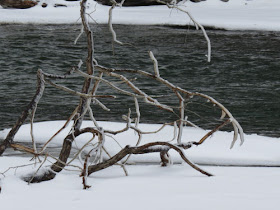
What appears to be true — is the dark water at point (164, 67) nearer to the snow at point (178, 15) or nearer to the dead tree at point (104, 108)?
the snow at point (178, 15)

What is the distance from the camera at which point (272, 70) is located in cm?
1173

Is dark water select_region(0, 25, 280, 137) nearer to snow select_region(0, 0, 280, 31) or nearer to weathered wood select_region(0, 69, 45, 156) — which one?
snow select_region(0, 0, 280, 31)

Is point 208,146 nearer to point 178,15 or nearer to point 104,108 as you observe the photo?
point 104,108

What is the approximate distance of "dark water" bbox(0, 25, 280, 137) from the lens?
8.49 meters

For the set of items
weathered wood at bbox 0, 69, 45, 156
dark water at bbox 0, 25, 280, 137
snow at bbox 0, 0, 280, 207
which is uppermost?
weathered wood at bbox 0, 69, 45, 156

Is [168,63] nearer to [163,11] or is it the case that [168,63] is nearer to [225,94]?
[225,94]

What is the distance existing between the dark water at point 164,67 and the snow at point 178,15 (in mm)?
718

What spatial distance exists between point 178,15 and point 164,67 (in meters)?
7.75

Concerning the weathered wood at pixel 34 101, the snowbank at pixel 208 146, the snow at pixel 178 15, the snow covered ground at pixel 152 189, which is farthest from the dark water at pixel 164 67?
the weathered wood at pixel 34 101

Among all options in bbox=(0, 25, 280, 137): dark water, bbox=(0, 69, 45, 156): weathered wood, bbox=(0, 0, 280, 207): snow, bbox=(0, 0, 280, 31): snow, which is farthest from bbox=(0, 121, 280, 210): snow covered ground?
bbox=(0, 0, 280, 31): snow

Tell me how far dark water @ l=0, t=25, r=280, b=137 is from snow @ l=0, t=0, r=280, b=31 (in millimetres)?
718

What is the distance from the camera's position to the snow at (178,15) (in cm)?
1800

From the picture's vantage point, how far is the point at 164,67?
12.1 metres

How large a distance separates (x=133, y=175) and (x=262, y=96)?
17.9ft
